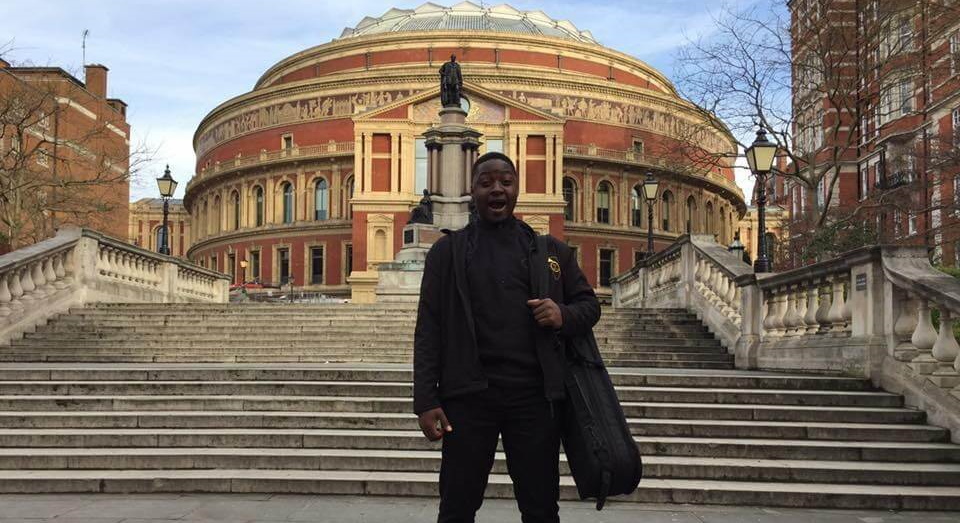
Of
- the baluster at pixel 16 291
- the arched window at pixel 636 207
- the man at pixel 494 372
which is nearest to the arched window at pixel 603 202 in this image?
the arched window at pixel 636 207

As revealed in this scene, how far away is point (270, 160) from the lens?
72875mm

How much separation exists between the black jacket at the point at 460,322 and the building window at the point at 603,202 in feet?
223

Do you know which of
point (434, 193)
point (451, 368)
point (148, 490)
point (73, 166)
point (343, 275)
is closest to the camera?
point (451, 368)

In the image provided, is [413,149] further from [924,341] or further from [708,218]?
[924,341]

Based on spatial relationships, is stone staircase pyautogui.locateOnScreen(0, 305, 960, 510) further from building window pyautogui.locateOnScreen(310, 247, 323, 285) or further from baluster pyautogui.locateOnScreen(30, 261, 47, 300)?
building window pyautogui.locateOnScreen(310, 247, 323, 285)

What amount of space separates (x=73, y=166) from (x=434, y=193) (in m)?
37.7

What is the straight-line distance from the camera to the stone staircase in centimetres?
747

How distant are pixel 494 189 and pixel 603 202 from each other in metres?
68.7

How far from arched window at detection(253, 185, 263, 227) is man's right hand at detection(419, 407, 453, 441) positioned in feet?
241

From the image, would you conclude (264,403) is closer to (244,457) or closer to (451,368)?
(244,457)

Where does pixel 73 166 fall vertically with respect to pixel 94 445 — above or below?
above

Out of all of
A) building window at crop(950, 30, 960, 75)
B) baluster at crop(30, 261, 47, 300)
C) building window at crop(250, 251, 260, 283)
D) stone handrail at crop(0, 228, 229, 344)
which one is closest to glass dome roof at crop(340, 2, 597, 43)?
building window at crop(250, 251, 260, 283)

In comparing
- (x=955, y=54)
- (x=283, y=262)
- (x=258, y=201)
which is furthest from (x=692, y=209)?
(x=955, y=54)

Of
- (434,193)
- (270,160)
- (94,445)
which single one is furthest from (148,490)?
(270,160)
